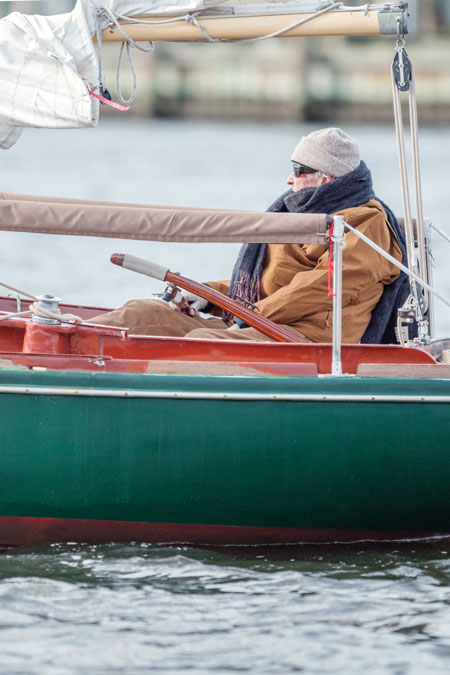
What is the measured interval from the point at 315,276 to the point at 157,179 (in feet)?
79.8

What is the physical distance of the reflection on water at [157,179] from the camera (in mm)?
16078

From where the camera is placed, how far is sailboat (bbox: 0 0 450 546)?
17.3ft

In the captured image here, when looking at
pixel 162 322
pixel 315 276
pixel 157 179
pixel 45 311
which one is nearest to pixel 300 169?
pixel 315 276

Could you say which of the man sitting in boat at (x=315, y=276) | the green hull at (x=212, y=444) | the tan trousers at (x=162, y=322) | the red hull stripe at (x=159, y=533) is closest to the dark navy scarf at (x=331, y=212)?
the man sitting in boat at (x=315, y=276)

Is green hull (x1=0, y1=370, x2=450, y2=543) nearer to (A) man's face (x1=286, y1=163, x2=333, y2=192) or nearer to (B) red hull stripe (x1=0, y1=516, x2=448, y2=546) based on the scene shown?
(B) red hull stripe (x1=0, y1=516, x2=448, y2=546)

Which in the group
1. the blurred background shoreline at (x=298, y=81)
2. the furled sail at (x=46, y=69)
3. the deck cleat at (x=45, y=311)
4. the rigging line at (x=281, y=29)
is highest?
the blurred background shoreline at (x=298, y=81)

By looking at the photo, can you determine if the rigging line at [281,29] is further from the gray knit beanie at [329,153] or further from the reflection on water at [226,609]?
the reflection on water at [226,609]

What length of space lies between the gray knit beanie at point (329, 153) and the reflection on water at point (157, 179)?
626cm

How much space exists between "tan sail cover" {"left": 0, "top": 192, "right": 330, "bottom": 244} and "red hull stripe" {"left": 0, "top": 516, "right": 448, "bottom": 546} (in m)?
1.20

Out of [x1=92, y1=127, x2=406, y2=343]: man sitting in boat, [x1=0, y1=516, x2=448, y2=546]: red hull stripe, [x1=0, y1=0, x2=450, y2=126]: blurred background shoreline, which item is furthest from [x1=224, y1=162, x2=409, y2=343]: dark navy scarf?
[x1=0, y1=0, x2=450, y2=126]: blurred background shoreline

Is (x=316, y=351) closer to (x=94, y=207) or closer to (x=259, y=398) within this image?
(x=259, y=398)

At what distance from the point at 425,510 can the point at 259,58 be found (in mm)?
53451

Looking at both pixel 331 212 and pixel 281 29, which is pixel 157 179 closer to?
pixel 281 29

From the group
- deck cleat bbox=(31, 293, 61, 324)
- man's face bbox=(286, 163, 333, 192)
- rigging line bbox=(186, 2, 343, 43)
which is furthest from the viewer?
man's face bbox=(286, 163, 333, 192)
